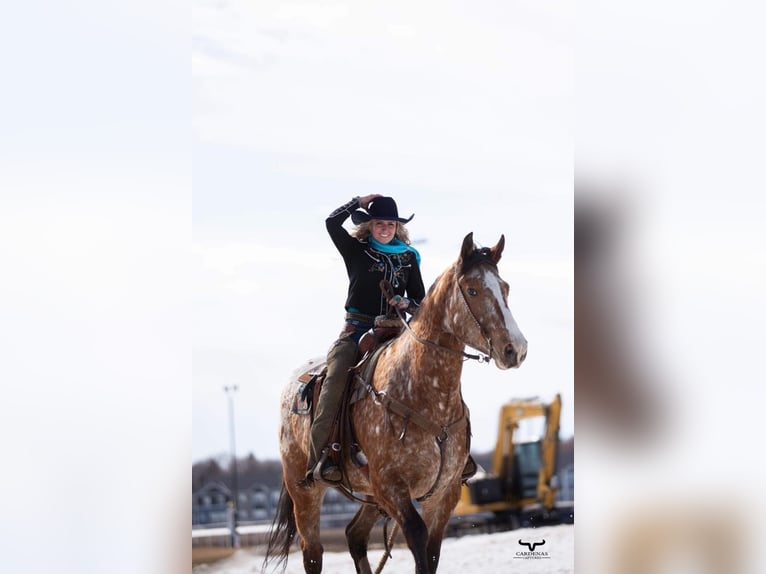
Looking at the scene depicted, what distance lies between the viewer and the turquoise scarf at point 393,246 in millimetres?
6062

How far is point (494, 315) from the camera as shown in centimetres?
515

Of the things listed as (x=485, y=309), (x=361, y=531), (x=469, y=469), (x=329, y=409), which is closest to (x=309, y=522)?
(x=361, y=531)

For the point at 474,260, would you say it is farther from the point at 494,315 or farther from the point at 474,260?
the point at 494,315

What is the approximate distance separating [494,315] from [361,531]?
203 cm

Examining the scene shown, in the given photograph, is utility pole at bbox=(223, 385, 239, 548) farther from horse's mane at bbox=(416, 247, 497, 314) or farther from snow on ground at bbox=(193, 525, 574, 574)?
horse's mane at bbox=(416, 247, 497, 314)

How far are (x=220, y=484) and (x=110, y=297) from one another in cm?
311

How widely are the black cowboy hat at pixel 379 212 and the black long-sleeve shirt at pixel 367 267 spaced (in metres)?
0.05

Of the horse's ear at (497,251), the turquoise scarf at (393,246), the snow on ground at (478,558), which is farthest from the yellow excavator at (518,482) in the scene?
the horse's ear at (497,251)

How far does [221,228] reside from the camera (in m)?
7.25

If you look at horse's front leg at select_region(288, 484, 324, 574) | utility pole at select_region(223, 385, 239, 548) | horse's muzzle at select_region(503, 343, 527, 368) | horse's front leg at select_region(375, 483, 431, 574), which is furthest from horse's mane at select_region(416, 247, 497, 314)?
utility pole at select_region(223, 385, 239, 548)

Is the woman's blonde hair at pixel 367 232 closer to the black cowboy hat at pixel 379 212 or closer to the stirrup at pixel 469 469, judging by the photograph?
the black cowboy hat at pixel 379 212

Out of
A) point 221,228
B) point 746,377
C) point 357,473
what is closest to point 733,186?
point 746,377

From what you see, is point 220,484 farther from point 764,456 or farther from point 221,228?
point 764,456

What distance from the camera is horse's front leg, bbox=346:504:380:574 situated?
6.46m
